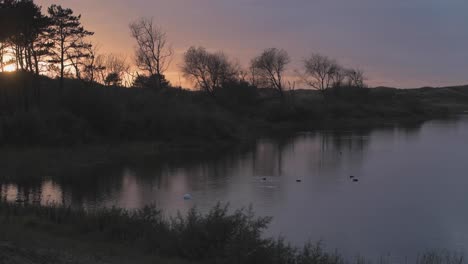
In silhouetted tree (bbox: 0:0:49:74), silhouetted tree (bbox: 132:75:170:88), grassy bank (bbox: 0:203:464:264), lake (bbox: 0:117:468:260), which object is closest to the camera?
grassy bank (bbox: 0:203:464:264)

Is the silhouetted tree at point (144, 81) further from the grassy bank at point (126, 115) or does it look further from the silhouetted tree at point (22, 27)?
the silhouetted tree at point (22, 27)

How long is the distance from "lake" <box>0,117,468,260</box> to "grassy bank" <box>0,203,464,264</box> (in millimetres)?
2398

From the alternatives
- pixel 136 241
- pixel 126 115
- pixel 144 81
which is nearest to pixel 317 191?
pixel 136 241

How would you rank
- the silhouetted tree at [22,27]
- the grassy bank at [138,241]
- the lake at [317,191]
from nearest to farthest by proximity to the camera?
the grassy bank at [138,241] → the lake at [317,191] → the silhouetted tree at [22,27]

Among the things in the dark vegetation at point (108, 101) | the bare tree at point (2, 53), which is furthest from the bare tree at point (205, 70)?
the bare tree at point (2, 53)

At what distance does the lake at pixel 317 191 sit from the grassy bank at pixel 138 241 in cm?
240

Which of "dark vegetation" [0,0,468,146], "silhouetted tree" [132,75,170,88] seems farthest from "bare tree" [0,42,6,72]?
"silhouetted tree" [132,75,170,88]

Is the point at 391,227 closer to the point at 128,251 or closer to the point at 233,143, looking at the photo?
the point at 128,251

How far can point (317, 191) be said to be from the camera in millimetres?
21000

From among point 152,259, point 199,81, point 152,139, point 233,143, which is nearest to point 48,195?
point 152,259

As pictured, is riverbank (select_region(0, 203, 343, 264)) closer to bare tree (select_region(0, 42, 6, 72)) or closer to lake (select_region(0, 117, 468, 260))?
lake (select_region(0, 117, 468, 260))

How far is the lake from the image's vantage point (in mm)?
14102

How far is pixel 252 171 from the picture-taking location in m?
27.1

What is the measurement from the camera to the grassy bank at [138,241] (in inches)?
317
